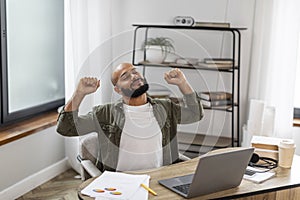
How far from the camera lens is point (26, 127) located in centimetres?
345

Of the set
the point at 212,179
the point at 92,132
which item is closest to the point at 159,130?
the point at 92,132

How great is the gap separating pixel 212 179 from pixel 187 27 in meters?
1.96

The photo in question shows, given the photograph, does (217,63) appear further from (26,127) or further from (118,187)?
(118,187)

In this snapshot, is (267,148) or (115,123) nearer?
(115,123)

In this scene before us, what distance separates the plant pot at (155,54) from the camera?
A: 11.7 feet

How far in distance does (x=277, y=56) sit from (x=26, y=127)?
1938 millimetres

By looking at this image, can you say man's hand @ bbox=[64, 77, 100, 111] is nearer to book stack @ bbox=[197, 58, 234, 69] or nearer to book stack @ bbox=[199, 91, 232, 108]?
book stack @ bbox=[199, 91, 232, 108]

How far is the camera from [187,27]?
11.8 ft

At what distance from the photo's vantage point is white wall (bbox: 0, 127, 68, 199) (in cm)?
324

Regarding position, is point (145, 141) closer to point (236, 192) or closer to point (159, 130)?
point (159, 130)

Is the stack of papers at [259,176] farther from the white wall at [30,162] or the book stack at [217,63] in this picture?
the white wall at [30,162]

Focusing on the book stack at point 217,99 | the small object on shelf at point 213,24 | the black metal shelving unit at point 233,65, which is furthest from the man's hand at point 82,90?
the small object on shelf at point 213,24

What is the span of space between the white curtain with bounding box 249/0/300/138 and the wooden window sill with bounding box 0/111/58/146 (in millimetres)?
1653

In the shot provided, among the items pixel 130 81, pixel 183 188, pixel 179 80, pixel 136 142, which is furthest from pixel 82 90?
pixel 183 188
